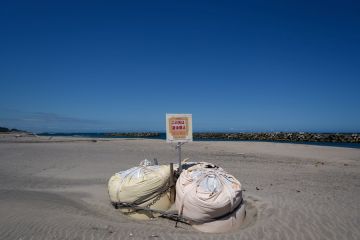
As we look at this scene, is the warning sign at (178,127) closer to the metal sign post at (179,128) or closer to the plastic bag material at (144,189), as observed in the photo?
the metal sign post at (179,128)

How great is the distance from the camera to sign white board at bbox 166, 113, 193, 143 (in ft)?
27.9

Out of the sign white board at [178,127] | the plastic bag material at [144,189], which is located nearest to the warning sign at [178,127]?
the sign white board at [178,127]

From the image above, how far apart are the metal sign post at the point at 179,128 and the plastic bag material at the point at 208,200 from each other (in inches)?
64.8

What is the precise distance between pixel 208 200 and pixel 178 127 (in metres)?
2.69

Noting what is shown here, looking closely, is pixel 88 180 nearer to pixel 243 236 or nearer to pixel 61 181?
pixel 61 181

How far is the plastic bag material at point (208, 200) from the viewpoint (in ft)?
21.2

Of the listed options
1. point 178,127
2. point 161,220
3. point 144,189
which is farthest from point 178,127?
point 161,220

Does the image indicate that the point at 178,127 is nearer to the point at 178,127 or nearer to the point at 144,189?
the point at 178,127

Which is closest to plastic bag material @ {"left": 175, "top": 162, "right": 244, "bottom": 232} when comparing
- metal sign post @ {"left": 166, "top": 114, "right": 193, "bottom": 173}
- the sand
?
the sand

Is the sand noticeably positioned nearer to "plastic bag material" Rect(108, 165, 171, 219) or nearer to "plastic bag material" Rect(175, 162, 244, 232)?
"plastic bag material" Rect(175, 162, 244, 232)

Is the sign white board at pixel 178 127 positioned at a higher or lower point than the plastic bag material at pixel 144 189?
higher

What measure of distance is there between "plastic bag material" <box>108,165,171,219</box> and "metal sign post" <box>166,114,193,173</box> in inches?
40.5

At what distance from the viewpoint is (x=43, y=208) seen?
7.64 meters

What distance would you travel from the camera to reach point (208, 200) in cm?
646
